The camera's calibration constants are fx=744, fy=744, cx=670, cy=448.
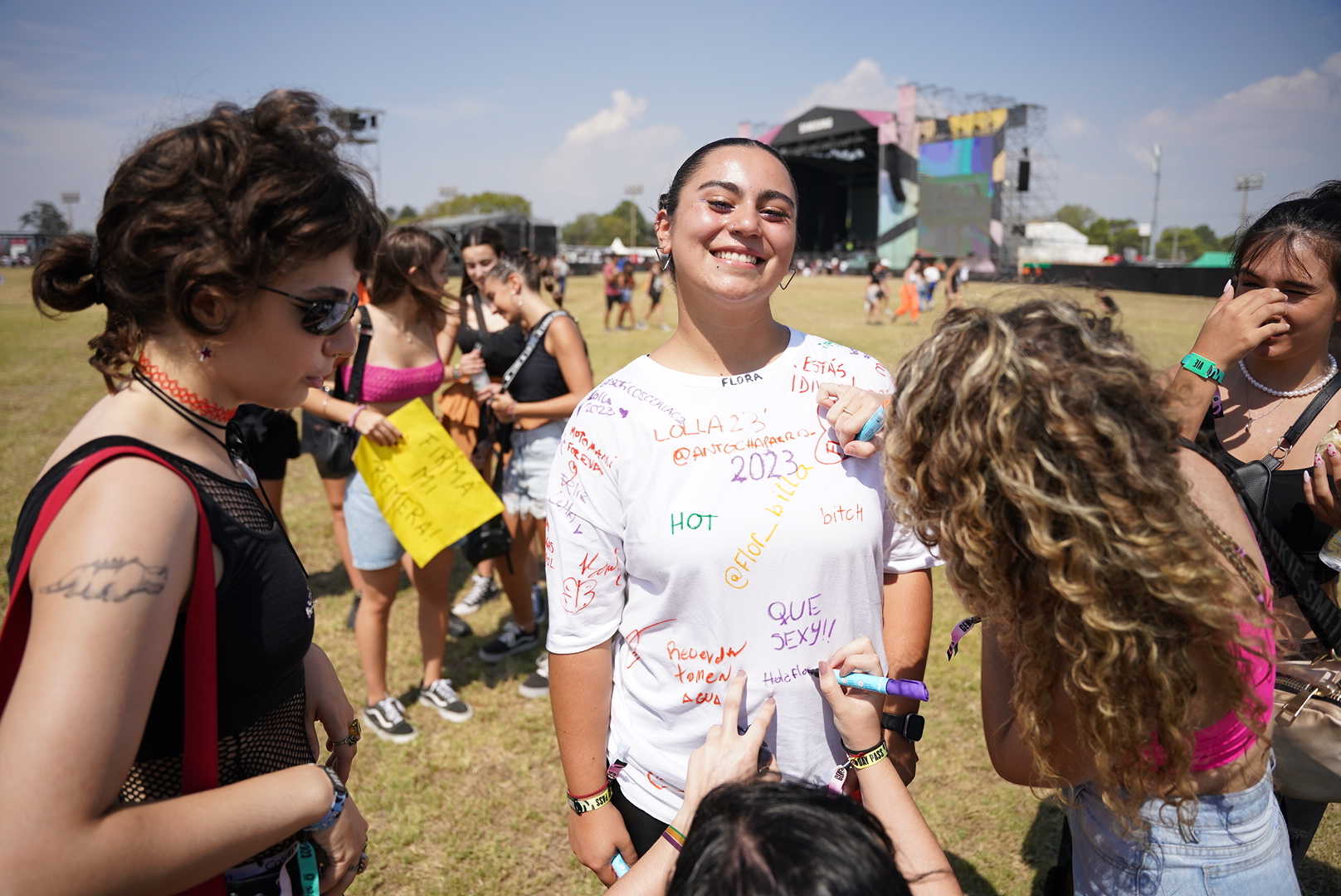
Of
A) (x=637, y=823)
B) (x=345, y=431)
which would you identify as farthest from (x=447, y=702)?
(x=637, y=823)

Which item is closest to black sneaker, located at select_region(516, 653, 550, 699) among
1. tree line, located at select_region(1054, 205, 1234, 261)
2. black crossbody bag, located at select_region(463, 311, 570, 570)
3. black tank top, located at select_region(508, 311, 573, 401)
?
black crossbody bag, located at select_region(463, 311, 570, 570)

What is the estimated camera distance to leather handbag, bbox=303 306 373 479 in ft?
11.7

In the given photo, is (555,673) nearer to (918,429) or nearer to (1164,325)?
(918,429)

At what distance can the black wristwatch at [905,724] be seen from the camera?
1571 millimetres

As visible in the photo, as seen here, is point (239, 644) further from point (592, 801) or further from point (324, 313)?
point (592, 801)

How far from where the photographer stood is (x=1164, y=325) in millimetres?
19250

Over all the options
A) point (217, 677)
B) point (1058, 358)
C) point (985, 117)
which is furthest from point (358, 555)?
point (985, 117)

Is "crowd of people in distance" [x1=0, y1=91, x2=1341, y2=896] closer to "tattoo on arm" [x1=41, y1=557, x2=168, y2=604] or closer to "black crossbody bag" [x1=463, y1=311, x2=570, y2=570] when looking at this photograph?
"tattoo on arm" [x1=41, y1=557, x2=168, y2=604]

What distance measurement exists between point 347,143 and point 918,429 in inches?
46.4

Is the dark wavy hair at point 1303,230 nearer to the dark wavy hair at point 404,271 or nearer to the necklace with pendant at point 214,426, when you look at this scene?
the necklace with pendant at point 214,426

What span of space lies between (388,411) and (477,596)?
1.91 meters

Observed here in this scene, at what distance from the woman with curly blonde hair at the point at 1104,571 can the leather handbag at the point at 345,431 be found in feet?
9.70

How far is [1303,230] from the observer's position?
2.12 m

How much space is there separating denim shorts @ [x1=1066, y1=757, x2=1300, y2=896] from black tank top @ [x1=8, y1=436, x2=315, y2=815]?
1.59 metres
